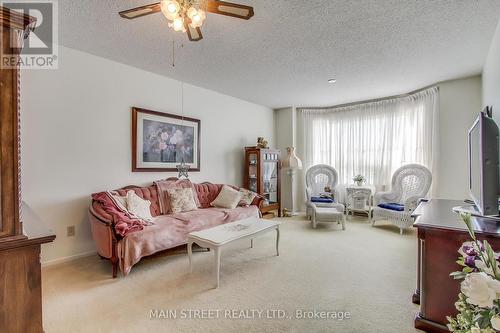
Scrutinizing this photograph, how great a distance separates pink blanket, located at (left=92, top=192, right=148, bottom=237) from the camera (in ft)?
8.21

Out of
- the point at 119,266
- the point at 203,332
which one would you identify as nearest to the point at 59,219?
the point at 119,266

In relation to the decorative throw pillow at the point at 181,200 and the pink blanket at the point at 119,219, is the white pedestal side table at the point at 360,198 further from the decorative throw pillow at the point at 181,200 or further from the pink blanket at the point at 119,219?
the pink blanket at the point at 119,219

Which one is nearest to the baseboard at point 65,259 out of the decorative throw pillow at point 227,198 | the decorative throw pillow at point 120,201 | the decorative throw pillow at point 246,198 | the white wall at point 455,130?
the decorative throw pillow at point 120,201

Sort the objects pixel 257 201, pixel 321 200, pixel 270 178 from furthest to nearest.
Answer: pixel 270 178 < pixel 321 200 < pixel 257 201

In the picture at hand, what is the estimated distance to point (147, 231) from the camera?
2639 millimetres

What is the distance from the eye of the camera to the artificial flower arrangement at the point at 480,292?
624 mm

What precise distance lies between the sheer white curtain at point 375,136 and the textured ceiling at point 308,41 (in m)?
0.72

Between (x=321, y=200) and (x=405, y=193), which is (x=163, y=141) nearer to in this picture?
(x=321, y=200)

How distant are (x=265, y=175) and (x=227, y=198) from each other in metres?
1.39

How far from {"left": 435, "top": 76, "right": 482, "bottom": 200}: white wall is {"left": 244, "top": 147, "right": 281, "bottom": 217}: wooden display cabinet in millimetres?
2959

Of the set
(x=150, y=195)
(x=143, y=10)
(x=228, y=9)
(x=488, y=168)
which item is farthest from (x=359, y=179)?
(x=143, y=10)

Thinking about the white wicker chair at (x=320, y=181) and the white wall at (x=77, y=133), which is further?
the white wicker chair at (x=320, y=181)

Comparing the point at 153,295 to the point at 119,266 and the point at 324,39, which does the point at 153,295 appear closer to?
the point at 119,266

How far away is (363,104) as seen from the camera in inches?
211
